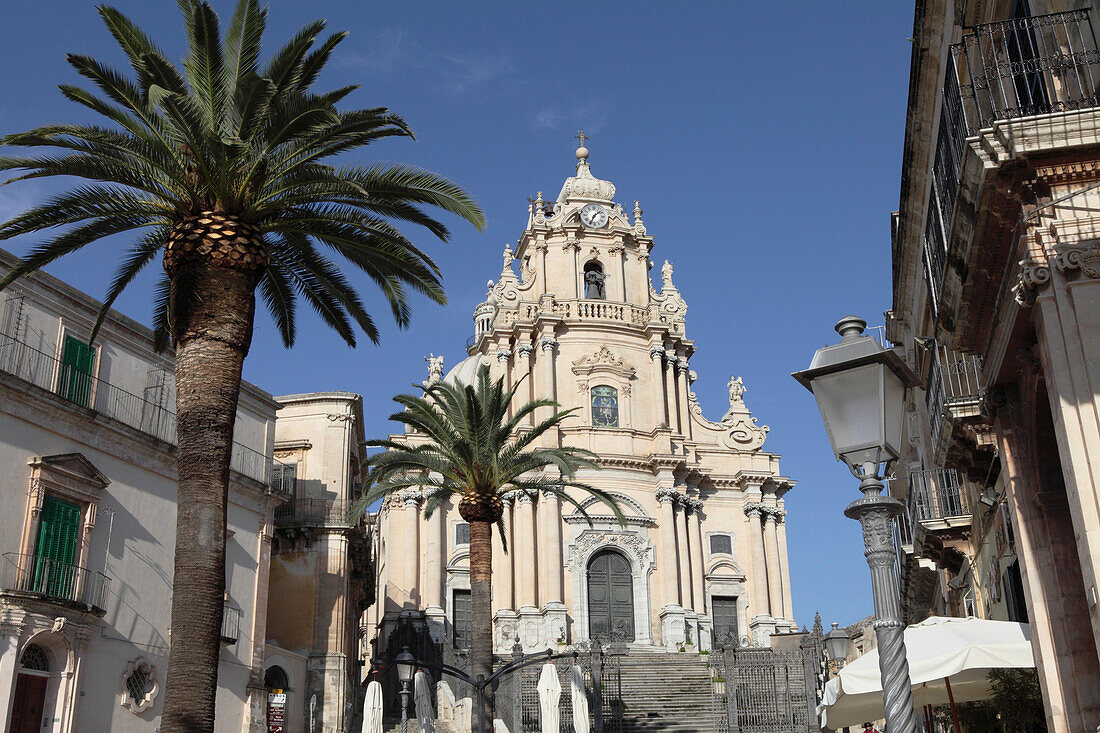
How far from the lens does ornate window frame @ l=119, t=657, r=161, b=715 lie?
21.9 meters

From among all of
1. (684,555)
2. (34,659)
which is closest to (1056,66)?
(34,659)

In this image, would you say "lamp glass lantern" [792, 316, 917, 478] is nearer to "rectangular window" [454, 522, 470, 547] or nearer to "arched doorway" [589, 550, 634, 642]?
"arched doorway" [589, 550, 634, 642]

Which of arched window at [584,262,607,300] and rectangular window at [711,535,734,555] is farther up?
arched window at [584,262,607,300]

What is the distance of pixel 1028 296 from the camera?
934 cm

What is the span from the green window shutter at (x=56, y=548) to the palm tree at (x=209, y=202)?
737cm

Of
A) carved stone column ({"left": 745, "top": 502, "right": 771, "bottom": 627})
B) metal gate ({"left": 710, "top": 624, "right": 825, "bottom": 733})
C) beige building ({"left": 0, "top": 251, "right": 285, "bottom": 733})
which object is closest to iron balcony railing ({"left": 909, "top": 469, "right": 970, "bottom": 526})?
metal gate ({"left": 710, "top": 624, "right": 825, "bottom": 733})

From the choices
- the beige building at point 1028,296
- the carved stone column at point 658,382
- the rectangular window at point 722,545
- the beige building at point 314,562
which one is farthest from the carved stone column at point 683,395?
the beige building at point 1028,296

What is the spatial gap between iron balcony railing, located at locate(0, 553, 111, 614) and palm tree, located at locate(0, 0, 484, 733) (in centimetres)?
724

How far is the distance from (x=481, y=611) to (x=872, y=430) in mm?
18498

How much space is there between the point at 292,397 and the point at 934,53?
78.9 ft

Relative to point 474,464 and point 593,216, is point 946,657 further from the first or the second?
point 593,216

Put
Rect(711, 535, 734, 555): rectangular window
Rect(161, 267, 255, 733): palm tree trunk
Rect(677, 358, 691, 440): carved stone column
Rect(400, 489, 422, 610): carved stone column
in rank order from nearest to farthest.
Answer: Rect(161, 267, 255, 733): palm tree trunk, Rect(400, 489, 422, 610): carved stone column, Rect(711, 535, 734, 555): rectangular window, Rect(677, 358, 691, 440): carved stone column

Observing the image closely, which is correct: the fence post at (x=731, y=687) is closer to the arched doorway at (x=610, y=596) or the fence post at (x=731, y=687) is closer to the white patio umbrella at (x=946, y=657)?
the arched doorway at (x=610, y=596)

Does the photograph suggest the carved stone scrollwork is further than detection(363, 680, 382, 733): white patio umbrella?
No
